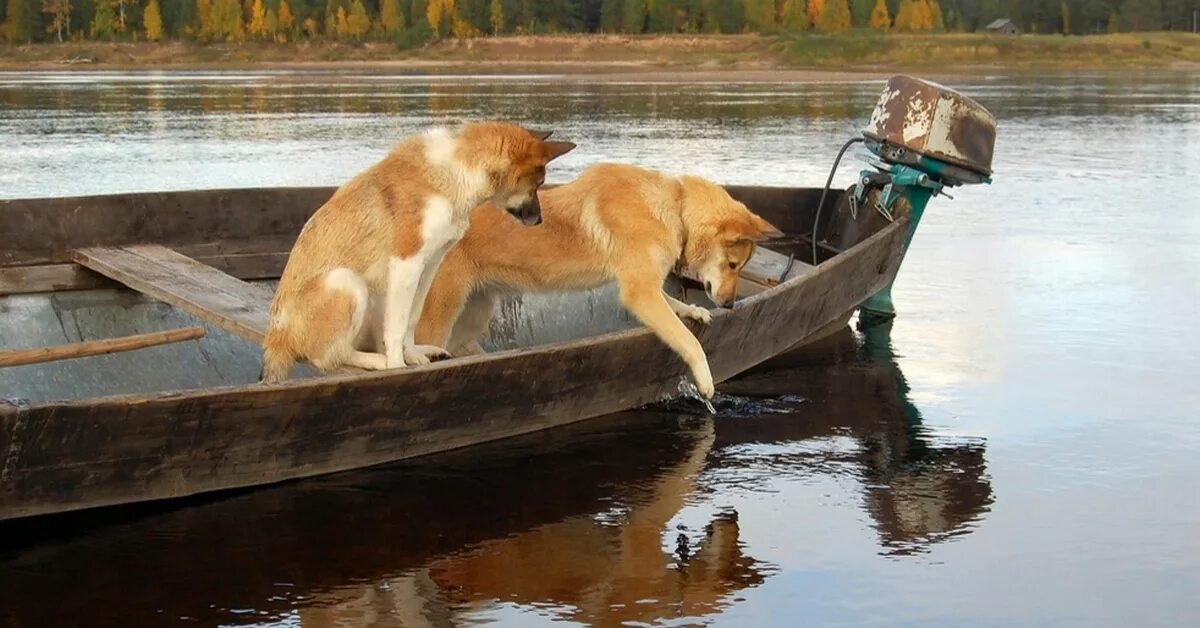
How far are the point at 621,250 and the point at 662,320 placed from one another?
0.48m

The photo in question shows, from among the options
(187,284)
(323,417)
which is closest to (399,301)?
(323,417)

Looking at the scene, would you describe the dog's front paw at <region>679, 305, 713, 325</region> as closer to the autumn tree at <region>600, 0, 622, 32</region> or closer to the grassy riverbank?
the grassy riverbank

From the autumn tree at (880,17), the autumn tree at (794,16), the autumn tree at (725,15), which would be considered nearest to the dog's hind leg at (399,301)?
the autumn tree at (794,16)

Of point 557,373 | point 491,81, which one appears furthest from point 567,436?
point 491,81

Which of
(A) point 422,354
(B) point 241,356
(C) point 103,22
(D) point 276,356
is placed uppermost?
(C) point 103,22

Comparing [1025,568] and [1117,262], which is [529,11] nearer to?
[1117,262]

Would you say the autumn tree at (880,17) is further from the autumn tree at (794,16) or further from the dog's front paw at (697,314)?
the dog's front paw at (697,314)

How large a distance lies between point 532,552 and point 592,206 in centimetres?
243

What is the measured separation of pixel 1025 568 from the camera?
737cm

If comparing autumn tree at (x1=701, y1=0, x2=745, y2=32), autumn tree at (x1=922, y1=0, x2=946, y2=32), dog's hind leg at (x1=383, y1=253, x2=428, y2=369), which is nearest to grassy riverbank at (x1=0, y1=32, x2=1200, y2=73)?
autumn tree at (x1=701, y1=0, x2=745, y2=32)

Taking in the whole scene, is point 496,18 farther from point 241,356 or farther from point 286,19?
point 241,356

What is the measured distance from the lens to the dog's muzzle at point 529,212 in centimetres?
830

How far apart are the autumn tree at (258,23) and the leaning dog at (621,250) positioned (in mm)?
116859

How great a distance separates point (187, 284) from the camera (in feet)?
31.2
